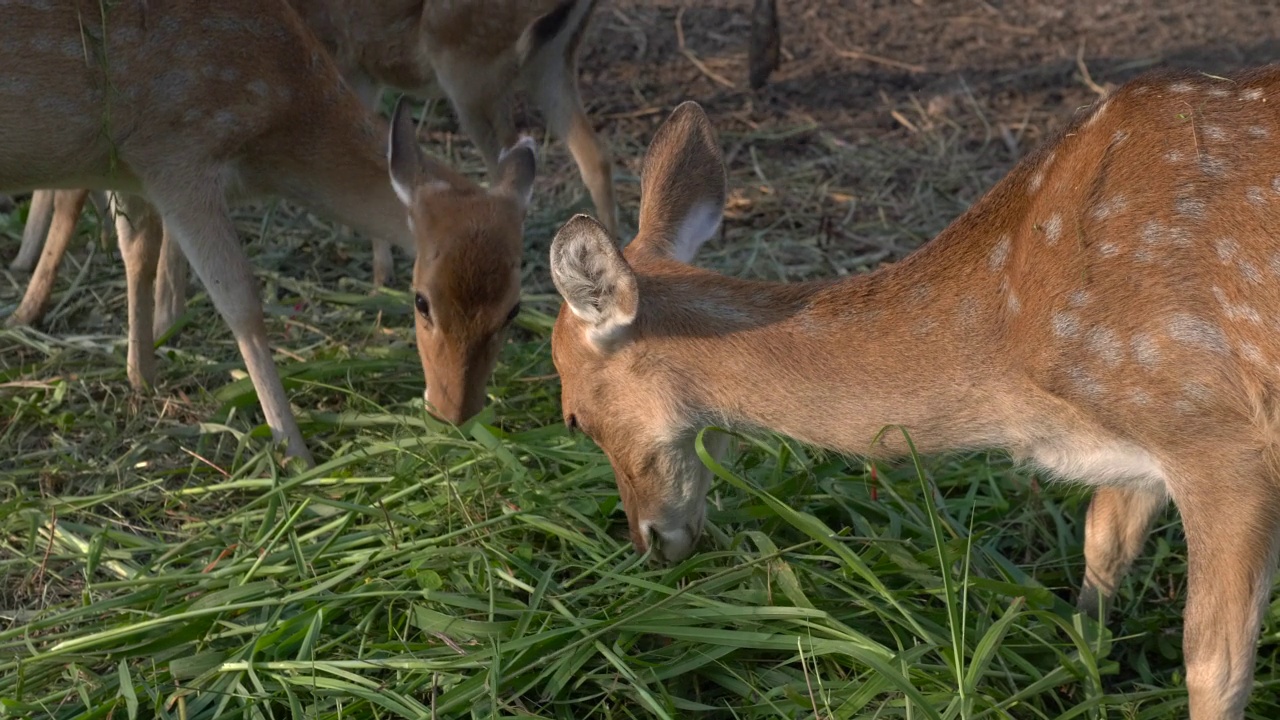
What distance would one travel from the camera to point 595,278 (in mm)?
3316

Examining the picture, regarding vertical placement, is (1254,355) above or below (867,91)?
above

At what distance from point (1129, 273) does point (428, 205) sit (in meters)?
2.63

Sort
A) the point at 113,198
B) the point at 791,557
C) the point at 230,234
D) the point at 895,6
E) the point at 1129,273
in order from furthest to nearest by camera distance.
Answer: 1. the point at 895,6
2. the point at 113,198
3. the point at 230,234
4. the point at 791,557
5. the point at 1129,273

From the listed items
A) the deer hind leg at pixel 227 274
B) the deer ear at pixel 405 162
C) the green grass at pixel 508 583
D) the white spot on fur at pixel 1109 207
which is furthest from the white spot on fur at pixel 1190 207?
the deer hind leg at pixel 227 274

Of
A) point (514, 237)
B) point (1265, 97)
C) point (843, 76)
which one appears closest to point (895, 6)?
point (843, 76)

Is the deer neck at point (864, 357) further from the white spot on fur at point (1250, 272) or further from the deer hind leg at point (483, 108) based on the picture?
the deer hind leg at point (483, 108)

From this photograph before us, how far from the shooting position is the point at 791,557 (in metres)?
3.81

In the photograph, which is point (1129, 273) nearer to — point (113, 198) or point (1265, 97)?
point (1265, 97)

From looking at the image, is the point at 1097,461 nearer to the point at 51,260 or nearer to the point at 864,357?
the point at 864,357

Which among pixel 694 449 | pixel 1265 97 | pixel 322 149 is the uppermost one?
pixel 1265 97

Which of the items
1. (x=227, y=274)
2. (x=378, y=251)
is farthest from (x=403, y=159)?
(x=378, y=251)

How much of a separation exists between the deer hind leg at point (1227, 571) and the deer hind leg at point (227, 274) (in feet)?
9.51

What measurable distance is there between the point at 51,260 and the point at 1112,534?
430 centimetres

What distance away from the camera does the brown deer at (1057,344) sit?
3.12 m
